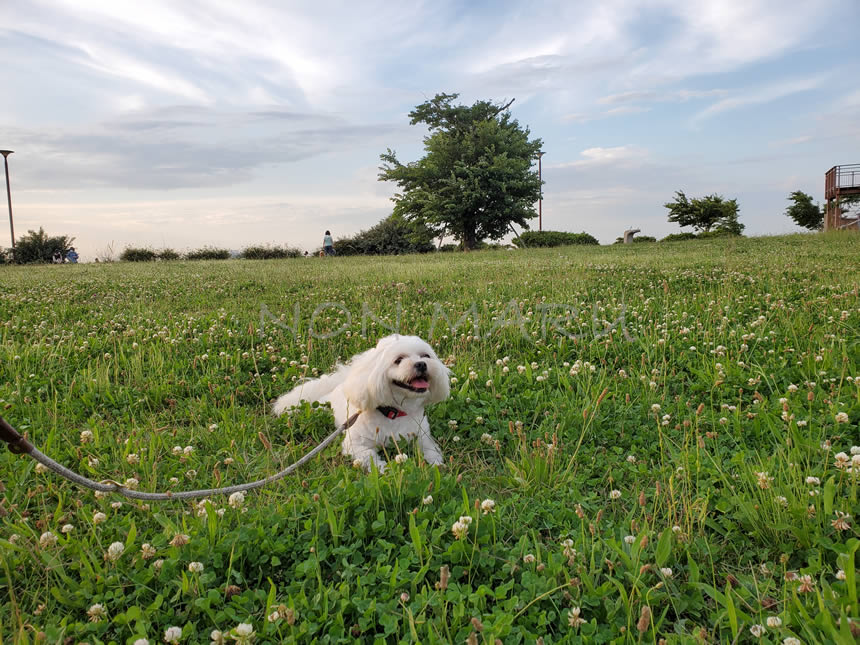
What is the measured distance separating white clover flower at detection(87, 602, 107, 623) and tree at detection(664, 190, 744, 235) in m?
60.7

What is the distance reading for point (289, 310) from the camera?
351 inches

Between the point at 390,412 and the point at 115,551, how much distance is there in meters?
2.08

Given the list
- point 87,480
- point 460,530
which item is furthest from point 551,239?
point 87,480

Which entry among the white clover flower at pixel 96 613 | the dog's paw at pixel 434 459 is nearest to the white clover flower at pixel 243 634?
the white clover flower at pixel 96 613

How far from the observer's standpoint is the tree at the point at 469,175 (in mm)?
32719

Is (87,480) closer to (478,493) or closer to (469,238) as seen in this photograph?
(478,493)

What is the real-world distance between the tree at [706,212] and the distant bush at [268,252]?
42.4 meters

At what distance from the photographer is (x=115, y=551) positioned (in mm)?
2521

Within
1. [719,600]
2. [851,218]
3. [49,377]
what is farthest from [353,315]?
[851,218]

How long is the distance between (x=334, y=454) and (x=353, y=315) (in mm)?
4557

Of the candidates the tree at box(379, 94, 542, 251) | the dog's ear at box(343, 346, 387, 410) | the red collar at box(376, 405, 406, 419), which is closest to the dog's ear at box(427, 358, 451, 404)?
the red collar at box(376, 405, 406, 419)

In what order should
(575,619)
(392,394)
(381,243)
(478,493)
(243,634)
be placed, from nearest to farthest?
(243,634) < (575,619) < (478,493) < (392,394) < (381,243)

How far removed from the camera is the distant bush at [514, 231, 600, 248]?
3738cm

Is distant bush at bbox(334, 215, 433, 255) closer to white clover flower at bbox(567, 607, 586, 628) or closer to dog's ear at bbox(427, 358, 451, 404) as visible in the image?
dog's ear at bbox(427, 358, 451, 404)
